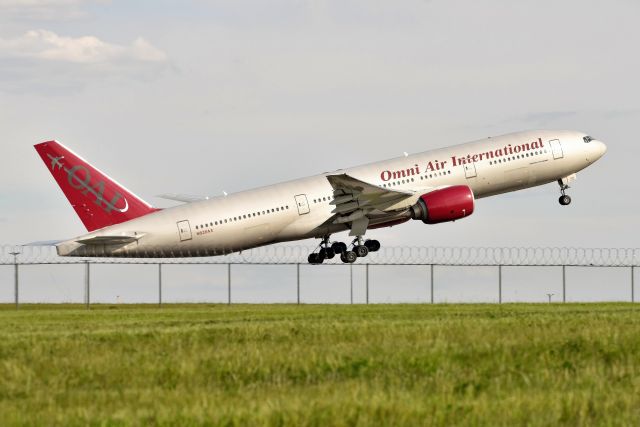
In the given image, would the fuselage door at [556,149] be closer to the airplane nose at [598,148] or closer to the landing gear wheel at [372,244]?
the airplane nose at [598,148]

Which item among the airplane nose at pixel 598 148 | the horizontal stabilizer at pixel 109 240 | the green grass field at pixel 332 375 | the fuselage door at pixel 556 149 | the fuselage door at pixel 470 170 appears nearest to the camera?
the green grass field at pixel 332 375

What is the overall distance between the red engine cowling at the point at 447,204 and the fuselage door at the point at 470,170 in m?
1.30

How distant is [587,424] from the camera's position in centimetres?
1431

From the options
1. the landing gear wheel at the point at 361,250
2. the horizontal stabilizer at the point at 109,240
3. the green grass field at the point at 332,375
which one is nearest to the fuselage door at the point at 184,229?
the horizontal stabilizer at the point at 109,240

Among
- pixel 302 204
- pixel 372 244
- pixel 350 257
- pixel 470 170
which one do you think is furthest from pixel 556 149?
pixel 302 204

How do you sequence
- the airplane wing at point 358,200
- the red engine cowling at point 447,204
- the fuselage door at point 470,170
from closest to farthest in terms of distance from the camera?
1. the airplane wing at point 358,200
2. the red engine cowling at point 447,204
3. the fuselage door at point 470,170

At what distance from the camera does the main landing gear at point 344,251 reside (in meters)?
A: 55.3

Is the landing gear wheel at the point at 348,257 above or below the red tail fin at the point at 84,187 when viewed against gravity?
below

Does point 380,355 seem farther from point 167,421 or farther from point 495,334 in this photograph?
point 167,421

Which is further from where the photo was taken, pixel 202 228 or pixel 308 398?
pixel 202 228

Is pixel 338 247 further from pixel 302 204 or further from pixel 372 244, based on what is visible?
pixel 302 204

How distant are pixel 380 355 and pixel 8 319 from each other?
66.4 ft

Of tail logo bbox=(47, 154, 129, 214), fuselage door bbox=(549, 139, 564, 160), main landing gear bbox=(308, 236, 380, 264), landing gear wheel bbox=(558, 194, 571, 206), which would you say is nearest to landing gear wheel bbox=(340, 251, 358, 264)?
main landing gear bbox=(308, 236, 380, 264)

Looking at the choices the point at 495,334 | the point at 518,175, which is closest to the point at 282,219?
the point at 518,175
